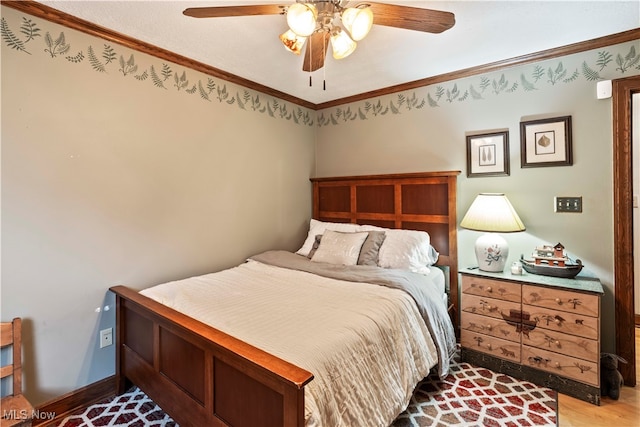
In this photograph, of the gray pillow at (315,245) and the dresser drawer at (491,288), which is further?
the gray pillow at (315,245)

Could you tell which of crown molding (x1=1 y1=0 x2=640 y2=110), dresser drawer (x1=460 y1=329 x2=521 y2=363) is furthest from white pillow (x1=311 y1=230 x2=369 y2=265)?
crown molding (x1=1 y1=0 x2=640 y2=110)

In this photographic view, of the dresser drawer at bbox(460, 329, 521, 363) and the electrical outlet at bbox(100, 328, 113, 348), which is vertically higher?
the electrical outlet at bbox(100, 328, 113, 348)

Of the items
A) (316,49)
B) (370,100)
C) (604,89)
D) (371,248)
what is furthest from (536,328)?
(370,100)

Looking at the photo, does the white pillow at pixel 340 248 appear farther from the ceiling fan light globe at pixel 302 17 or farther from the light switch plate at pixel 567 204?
the ceiling fan light globe at pixel 302 17

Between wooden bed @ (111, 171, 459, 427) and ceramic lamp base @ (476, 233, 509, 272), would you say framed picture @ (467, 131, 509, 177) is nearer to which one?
wooden bed @ (111, 171, 459, 427)

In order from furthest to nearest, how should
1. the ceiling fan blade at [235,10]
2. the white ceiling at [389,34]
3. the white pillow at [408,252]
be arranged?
the white pillow at [408,252] → the white ceiling at [389,34] → the ceiling fan blade at [235,10]

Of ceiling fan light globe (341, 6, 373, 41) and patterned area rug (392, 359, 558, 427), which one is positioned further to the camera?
patterned area rug (392, 359, 558, 427)

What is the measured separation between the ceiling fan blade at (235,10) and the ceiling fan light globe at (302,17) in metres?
0.11

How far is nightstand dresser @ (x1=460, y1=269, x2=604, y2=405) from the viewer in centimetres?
192

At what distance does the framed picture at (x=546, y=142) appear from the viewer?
228 centimetres

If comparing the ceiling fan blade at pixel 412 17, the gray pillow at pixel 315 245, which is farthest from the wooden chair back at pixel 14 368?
the ceiling fan blade at pixel 412 17

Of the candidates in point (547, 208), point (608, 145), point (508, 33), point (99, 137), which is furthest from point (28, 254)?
point (608, 145)

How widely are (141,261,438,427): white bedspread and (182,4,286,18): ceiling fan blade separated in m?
1.49

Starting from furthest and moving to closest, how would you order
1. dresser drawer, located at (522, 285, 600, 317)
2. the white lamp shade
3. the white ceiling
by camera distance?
1. the white lamp shade
2. dresser drawer, located at (522, 285, 600, 317)
3. the white ceiling
